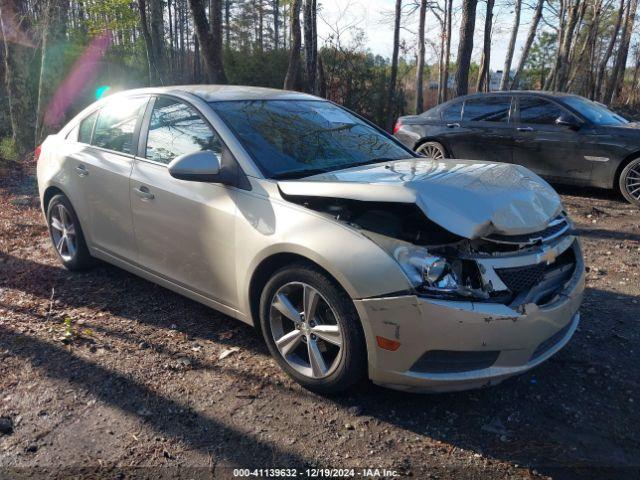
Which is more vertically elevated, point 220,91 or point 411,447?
point 220,91

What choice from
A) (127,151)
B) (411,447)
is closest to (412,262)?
(411,447)

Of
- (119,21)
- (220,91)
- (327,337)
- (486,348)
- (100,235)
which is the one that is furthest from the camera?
(119,21)

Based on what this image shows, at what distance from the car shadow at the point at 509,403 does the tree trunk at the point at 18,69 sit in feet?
35.0

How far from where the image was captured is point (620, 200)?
8117mm

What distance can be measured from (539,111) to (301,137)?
19.9ft

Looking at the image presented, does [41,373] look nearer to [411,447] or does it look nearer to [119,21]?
[411,447]

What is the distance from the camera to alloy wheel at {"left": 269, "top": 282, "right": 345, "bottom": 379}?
300cm

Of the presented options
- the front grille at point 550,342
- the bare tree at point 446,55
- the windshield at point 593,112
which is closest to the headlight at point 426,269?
the front grille at point 550,342

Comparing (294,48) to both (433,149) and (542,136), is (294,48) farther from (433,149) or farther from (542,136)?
(542,136)

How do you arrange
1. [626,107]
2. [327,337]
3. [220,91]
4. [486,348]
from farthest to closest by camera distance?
[626,107]
[220,91]
[327,337]
[486,348]

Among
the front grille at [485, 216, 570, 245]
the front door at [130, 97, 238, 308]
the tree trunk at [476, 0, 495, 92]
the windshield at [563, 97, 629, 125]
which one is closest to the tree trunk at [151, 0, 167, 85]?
the tree trunk at [476, 0, 495, 92]

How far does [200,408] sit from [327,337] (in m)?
0.83

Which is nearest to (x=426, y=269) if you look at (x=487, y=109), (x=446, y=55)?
(x=487, y=109)

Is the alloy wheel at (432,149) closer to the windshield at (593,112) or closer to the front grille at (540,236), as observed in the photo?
the windshield at (593,112)
